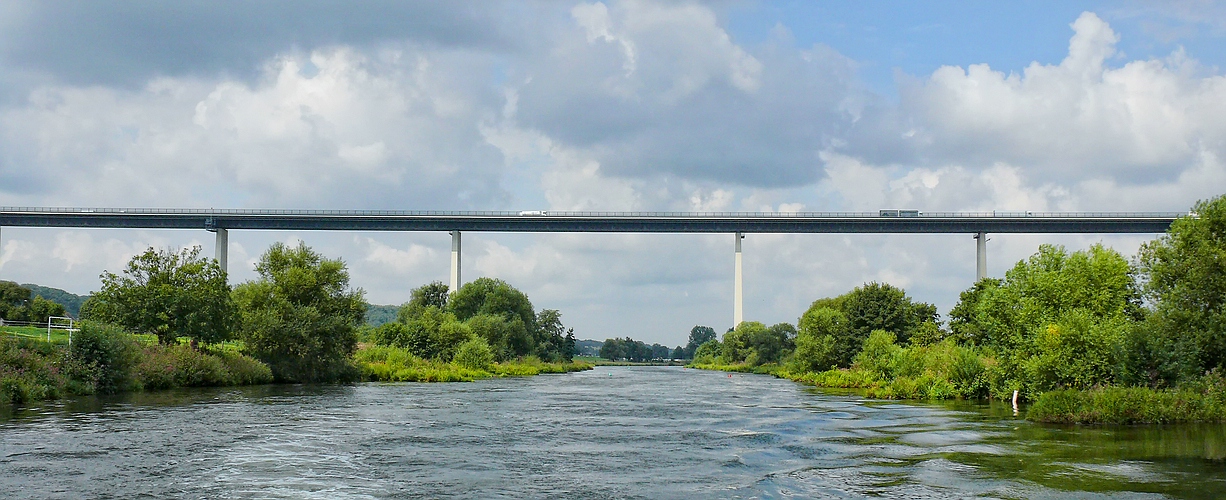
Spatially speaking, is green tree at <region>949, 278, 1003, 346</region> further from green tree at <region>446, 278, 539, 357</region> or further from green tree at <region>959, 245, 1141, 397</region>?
green tree at <region>446, 278, 539, 357</region>

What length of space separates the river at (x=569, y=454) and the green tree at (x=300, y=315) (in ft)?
67.5

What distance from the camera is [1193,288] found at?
37250 millimetres

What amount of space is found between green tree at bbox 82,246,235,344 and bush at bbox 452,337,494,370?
108ft

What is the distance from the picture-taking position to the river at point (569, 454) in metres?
18.9

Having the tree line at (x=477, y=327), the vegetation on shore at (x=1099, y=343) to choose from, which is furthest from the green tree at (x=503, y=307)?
the vegetation on shore at (x=1099, y=343)

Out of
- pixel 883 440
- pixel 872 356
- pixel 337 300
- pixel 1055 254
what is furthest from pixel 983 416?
pixel 337 300

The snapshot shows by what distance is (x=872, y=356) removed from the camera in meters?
73.4

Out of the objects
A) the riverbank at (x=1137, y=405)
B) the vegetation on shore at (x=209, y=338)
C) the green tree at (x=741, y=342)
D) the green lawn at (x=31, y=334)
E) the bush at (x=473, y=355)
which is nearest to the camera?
the riverbank at (x=1137, y=405)

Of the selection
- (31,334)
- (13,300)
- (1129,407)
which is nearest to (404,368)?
(31,334)

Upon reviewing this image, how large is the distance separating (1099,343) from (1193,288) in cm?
407

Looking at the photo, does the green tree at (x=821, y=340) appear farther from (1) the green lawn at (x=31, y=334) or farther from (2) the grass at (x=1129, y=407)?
(1) the green lawn at (x=31, y=334)

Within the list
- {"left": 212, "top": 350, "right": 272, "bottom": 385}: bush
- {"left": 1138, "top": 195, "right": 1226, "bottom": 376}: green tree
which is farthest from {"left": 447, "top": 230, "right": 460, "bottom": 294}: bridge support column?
{"left": 1138, "top": 195, "right": 1226, "bottom": 376}: green tree

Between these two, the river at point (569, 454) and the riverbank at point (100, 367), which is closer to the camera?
the river at point (569, 454)

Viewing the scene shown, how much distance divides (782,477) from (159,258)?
48301mm
